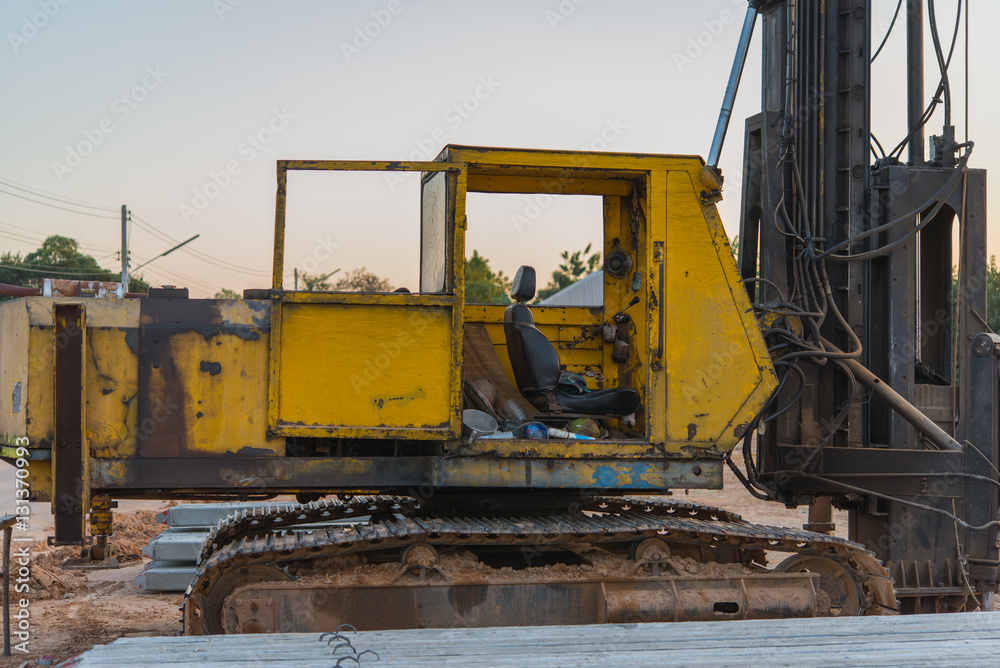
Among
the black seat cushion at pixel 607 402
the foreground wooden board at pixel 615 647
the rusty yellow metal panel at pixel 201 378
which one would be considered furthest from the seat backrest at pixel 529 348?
the foreground wooden board at pixel 615 647

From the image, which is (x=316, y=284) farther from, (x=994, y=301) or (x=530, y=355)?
(x=994, y=301)

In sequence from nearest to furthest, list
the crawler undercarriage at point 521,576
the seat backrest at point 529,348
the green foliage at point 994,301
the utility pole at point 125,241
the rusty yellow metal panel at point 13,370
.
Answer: the rusty yellow metal panel at point 13,370, the crawler undercarriage at point 521,576, the seat backrest at point 529,348, the utility pole at point 125,241, the green foliage at point 994,301

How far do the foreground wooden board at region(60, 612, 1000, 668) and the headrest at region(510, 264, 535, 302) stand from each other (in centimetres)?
204

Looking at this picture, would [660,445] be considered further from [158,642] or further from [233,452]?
[158,642]

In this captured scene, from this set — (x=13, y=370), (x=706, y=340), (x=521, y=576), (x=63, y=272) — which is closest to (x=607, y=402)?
(x=706, y=340)

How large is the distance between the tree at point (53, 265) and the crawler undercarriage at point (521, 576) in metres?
31.3

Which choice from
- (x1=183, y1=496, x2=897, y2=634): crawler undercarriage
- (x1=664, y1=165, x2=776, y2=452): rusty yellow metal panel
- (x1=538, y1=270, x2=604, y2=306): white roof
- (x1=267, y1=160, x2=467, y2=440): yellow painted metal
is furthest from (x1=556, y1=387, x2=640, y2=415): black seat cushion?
(x1=538, y1=270, x2=604, y2=306): white roof

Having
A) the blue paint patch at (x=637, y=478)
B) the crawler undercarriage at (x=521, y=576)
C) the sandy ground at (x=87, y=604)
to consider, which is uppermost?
the blue paint patch at (x=637, y=478)

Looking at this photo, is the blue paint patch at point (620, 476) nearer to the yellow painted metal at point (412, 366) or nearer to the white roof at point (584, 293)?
the yellow painted metal at point (412, 366)

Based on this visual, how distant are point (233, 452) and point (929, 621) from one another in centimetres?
367

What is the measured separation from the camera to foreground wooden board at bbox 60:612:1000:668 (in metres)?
3.55

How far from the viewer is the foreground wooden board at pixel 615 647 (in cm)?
355

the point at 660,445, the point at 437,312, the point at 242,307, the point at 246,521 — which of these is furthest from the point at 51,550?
the point at 660,445

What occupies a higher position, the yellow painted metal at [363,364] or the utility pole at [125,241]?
the utility pole at [125,241]
